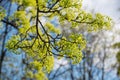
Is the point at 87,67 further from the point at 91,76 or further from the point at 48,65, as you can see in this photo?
the point at 48,65

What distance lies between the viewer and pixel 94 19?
853cm

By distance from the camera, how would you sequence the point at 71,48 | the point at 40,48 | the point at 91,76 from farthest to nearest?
1. the point at 91,76
2. the point at 40,48
3. the point at 71,48

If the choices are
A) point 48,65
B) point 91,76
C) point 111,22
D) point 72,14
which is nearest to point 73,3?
point 72,14

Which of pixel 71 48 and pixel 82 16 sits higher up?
pixel 82 16

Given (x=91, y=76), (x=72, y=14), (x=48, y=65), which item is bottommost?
(x=91, y=76)

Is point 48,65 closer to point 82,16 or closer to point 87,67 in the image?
point 82,16

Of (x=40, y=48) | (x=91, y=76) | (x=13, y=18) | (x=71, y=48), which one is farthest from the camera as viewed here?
(x=91, y=76)

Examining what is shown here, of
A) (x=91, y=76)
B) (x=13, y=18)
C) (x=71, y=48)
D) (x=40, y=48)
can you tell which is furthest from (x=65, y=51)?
(x=91, y=76)

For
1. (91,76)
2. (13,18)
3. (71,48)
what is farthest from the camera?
(91,76)

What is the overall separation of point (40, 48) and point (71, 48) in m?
0.93

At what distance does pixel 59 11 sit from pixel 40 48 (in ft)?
3.26

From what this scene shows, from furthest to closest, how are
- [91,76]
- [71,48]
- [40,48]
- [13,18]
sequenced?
[91,76], [13,18], [40,48], [71,48]

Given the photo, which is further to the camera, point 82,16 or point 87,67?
point 87,67

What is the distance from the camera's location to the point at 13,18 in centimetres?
1558
